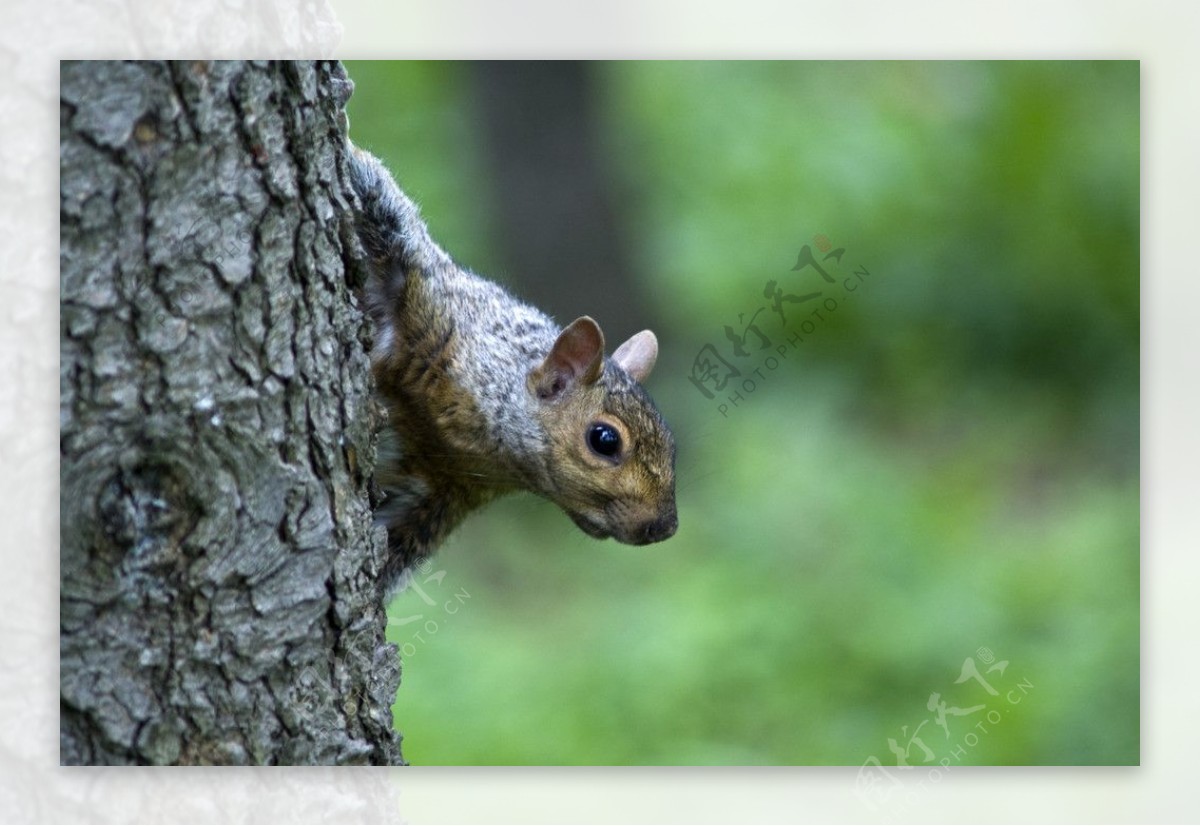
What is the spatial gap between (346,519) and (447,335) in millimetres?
655

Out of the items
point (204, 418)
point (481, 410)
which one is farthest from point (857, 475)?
point (204, 418)

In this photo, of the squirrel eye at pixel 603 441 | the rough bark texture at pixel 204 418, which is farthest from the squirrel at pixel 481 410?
the rough bark texture at pixel 204 418

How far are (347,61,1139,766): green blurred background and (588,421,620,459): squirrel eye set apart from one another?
29cm

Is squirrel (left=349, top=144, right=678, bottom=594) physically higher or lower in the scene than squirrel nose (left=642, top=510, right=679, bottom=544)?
higher

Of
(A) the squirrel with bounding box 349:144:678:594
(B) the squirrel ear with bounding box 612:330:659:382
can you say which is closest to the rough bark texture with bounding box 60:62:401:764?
(A) the squirrel with bounding box 349:144:678:594

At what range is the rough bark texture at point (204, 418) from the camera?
2.04 m

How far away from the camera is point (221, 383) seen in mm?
2111

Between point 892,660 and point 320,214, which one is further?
point 892,660

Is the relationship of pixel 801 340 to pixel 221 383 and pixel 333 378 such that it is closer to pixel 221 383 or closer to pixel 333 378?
pixel 333 378

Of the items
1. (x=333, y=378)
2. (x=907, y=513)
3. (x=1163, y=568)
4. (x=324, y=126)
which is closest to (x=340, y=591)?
(x=333, y=378)

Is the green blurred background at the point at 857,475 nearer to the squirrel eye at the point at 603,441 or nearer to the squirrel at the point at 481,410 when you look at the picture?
the squirrel at the point at 481,410

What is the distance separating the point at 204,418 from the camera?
2.10 metres

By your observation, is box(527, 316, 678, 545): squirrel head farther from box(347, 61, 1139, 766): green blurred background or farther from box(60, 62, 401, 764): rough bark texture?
box(60, 62, 401, 764): rough bark texture

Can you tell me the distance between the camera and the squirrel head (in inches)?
108
